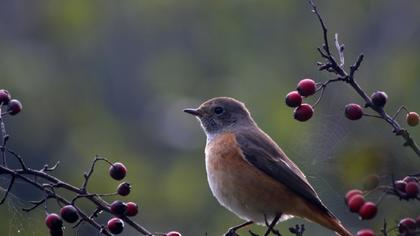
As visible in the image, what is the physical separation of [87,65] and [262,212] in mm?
12716

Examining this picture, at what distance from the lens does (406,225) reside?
9.82 ft

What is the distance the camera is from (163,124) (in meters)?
16.2

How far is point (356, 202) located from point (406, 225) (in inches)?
11.1

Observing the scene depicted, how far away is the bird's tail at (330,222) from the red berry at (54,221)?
1.67m

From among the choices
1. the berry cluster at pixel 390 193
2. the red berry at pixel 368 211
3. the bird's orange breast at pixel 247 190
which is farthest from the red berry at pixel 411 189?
the bird's orange breast at pixel 247 190

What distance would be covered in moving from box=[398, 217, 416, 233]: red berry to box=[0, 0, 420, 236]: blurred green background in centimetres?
660

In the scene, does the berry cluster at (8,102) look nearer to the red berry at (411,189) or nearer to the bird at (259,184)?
the bird at (259,184)

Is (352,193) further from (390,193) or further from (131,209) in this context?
(131,209)

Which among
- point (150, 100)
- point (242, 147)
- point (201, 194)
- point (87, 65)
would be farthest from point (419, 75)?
point (87, 65)

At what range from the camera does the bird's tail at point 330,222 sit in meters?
4.73

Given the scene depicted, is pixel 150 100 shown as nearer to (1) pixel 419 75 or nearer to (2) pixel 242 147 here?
(1) pixel 419 75

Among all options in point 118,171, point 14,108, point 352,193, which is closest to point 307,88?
point 352,193

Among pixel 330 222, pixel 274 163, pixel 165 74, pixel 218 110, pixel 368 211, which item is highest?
pixel 368 211

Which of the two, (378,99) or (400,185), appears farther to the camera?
(378,99)
